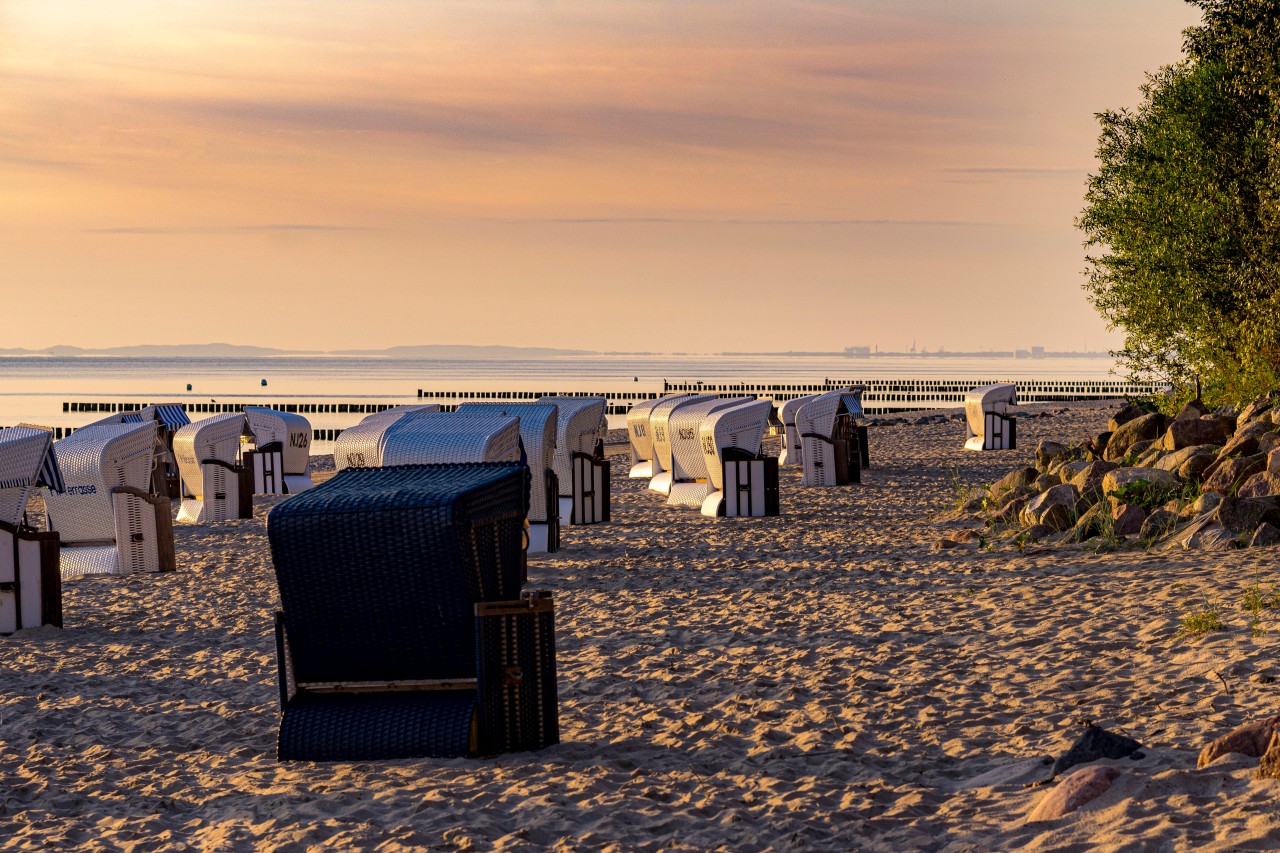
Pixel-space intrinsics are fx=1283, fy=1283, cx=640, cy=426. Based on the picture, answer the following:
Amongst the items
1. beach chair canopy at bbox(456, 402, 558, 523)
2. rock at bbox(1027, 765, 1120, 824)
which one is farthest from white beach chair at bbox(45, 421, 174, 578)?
rock at bbox(1027, 765, 1120, 824)

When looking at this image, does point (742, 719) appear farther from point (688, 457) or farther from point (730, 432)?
point (688, 457)

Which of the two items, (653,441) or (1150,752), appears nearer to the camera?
(1150,752)

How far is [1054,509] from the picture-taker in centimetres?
1403

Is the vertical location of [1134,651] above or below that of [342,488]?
below

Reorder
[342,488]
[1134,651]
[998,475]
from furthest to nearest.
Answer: [998,475], [1134,651], [342,488]

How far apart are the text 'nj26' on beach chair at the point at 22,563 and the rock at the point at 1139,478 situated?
1052 cm

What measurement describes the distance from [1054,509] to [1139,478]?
1.03 meters

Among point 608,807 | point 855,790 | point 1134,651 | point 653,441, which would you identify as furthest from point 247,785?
point 653,441

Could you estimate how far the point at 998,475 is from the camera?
2517cm

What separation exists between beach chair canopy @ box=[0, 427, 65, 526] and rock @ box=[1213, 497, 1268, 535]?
1071cm

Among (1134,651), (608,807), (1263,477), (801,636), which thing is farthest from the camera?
(1263,477)

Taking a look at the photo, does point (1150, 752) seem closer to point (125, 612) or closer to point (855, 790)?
point (855, 790)

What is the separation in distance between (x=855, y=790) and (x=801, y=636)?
12.2ft

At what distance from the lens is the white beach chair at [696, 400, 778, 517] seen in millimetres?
19125
